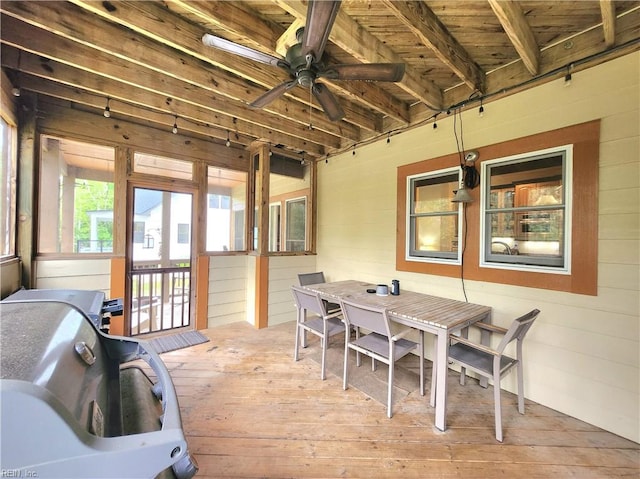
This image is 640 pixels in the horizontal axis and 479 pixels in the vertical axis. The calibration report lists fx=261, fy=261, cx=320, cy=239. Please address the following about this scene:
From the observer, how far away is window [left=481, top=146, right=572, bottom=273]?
2.25m

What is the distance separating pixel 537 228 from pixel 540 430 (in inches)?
64.9

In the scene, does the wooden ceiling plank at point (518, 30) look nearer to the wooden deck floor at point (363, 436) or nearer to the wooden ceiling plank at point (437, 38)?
the wooden ceiling plank at point (437, 38)

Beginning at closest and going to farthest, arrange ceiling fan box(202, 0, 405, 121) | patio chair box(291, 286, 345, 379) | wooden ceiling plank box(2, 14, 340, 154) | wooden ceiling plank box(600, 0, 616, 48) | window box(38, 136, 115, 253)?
Result: ceiling fan box(202, 0, 405, 121) → wooden ceiling plank box(600, 0, 616, 48) → wooden ceiling plank box(2, 14, 340, 154) → patio chair box(291, 286, 345, 379) → window box(38, 136, 115, 253)

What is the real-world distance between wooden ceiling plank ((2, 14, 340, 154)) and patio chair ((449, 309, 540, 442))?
3.35 meters

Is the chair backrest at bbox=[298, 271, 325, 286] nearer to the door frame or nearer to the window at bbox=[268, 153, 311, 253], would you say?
the window at bbox=[268, 153, 311, 253]

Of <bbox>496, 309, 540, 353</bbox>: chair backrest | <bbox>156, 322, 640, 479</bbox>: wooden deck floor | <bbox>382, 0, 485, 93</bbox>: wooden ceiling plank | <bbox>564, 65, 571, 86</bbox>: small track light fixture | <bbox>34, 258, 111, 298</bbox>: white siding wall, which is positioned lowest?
<bbox>156, 322, 640, 479</bbox>: wooden deck floor

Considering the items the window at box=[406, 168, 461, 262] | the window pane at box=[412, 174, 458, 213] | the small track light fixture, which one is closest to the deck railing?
the window at box=[406, 168, 461, 262]

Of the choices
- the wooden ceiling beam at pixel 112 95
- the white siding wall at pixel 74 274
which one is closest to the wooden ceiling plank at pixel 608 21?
the wooden ceiling beam at pixel 112 95

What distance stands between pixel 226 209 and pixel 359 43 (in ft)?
10.1

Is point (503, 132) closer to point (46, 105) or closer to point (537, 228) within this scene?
point (537, 228)

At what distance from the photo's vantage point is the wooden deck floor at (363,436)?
5.45 feet

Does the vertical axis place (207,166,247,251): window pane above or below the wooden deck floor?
above

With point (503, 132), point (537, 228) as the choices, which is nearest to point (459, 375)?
point (537, 228)

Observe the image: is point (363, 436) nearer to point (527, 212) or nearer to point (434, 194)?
point (527, 212)
